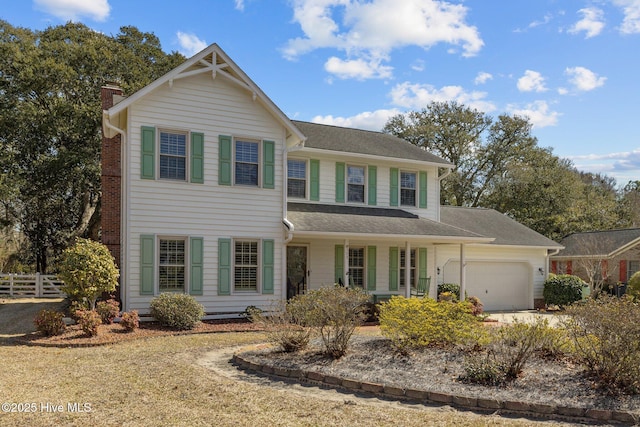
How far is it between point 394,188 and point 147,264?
9.88 metres

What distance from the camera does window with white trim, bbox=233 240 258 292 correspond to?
15828 millimetres

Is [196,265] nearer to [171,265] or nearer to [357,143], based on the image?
[171,265]

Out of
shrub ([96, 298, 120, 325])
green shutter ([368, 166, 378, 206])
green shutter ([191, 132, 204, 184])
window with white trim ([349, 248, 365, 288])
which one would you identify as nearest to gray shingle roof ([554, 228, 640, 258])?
green shutter ([368, 166, 378, 206])

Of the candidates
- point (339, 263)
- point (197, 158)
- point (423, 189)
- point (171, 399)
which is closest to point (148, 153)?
point (197, 158)

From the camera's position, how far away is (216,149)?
51.2 feet

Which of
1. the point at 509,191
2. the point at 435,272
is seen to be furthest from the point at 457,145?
the point at 435,272

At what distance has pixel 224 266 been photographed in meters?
15.5

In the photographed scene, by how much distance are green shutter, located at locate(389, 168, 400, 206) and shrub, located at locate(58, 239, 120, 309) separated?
35.5ft

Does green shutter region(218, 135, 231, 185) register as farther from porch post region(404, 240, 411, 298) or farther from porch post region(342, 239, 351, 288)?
porch post region(404, 240, 411, 298)

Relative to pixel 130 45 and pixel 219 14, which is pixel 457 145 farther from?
pixel 219 14

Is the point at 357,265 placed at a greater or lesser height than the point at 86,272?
lesser

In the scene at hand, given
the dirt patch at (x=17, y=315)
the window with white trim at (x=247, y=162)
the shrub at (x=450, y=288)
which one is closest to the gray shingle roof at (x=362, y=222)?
the window with white trim at (x=247, y=162)

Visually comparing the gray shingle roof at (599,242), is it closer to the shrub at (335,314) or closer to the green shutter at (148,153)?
the shrub at (335,314)

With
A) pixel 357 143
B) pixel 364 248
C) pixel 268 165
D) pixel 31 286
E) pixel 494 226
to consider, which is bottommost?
pixel 31 286
